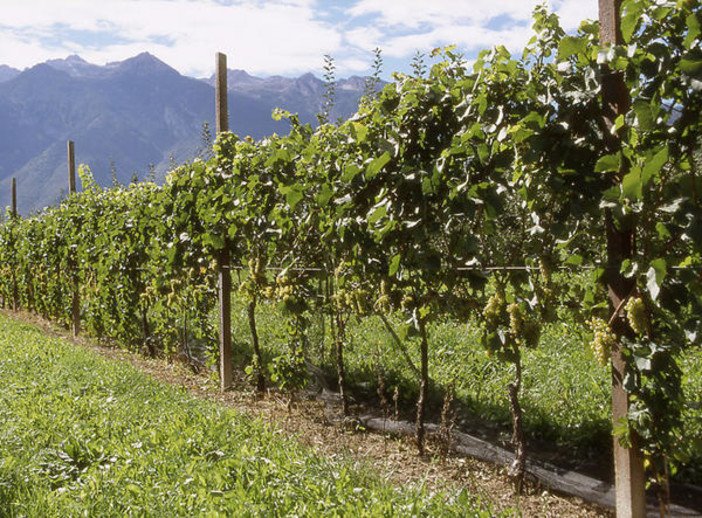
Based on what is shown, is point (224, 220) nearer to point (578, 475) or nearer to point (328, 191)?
point (328, 191)

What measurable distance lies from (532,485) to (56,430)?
3.20 meters

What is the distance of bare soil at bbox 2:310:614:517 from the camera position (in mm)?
3525

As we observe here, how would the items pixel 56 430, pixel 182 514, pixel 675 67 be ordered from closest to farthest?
pixel 675 67, pixel 182 514, pixel 56 430

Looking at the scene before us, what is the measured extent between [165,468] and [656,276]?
8.89 feet

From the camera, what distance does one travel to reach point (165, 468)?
334cm

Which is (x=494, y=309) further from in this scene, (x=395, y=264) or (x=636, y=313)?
(x=636, y=313)

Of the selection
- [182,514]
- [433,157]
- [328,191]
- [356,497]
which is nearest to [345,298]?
[328,191]

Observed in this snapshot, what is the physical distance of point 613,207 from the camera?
2525mm

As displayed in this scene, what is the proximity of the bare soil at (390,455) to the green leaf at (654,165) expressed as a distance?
1.71m

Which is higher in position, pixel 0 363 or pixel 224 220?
pixel 224 220

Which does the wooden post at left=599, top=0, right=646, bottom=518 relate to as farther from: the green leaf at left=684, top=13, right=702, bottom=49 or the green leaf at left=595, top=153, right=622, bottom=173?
the green leaf at left=684, top=13, right=702, bottom=49

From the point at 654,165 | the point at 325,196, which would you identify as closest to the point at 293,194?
the point at 325,196

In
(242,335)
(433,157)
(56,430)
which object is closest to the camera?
(433,157)

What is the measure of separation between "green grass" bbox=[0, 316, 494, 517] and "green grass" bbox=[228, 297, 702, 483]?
1242 millimetres
